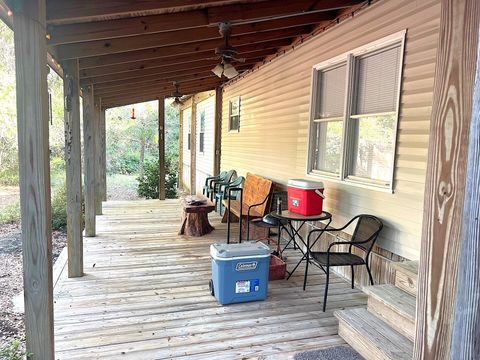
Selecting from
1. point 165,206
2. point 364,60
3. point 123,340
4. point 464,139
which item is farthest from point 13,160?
point 464,139

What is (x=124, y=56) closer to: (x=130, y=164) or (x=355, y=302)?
(x=355, y=302)

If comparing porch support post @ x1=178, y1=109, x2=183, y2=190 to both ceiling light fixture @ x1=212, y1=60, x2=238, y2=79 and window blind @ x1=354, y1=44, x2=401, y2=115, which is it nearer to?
ceiling light fixture @ x1=212, y1=60, x2=238, y2=79

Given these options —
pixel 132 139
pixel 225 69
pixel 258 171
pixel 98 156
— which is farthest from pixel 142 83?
pixel 132 139

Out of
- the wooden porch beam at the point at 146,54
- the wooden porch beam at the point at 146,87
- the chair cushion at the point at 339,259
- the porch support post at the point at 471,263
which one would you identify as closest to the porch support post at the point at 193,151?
the wooden porch beam at the point at 146,87

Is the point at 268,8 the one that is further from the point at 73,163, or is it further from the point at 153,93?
the point at 153,93

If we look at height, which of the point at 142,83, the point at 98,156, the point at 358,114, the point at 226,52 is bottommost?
the point at 98,156

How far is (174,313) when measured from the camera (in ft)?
9.76

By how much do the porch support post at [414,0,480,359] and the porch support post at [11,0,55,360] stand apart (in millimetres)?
1860

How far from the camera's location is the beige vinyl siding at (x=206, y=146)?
9.23 m

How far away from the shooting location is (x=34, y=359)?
1.99m

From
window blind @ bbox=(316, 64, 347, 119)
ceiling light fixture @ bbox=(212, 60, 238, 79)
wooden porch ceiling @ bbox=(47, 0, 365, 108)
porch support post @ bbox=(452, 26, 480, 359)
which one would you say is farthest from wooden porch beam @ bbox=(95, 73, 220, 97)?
porch support post @ bbox=(452, 26, 480, 359)

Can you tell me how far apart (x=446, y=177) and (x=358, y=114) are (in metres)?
3.19

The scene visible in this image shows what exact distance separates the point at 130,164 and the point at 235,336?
19.2m

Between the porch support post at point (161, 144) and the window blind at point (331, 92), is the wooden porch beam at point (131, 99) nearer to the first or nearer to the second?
the porch support post at point (161, 144)
